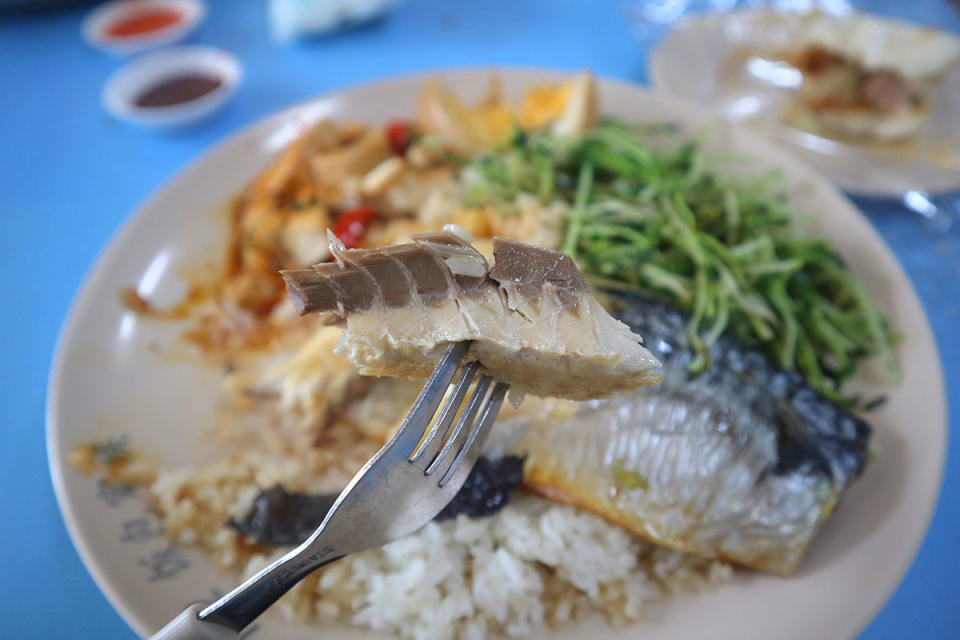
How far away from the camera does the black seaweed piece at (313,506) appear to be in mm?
1900

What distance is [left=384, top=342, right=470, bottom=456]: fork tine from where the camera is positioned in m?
1.19

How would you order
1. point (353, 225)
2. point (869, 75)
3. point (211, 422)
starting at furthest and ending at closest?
point (869, 75) → point (353, 225) → point (211, 422)

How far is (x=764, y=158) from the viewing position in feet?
9.78

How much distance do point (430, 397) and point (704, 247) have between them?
160 cm

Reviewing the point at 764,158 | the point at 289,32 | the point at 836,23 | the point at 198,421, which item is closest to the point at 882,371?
the point at 764,158

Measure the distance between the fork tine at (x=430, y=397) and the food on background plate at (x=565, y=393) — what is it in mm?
56

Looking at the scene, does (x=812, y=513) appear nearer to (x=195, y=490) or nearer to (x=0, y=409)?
(x=195, y=490)

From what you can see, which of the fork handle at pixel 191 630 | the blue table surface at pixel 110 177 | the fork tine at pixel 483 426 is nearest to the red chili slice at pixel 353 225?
the blue table surface at pixel 110 177

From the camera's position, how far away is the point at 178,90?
370 centimetres

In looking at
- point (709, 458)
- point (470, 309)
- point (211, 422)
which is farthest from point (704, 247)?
point (211, 422)

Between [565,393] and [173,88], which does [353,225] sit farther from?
[173,88]

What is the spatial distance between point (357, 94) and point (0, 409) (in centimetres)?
217

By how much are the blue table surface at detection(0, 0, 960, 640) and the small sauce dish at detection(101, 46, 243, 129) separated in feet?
0.53

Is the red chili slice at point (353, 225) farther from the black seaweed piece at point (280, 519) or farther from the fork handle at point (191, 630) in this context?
the fork handle at point (191, 630)
